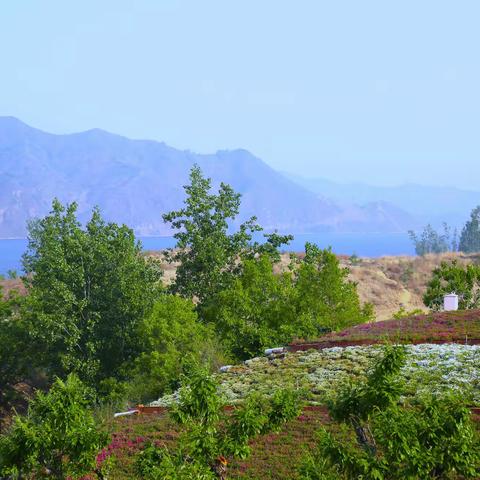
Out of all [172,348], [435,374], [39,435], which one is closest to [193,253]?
[172,348]

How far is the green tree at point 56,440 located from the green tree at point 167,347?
1453 cm

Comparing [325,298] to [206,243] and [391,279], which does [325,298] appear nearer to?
[206,243]

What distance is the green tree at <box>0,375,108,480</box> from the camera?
12.4m

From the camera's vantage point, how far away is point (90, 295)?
1400 inches

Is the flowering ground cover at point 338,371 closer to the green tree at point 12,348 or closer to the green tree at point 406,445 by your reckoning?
the green tree at point 406,445

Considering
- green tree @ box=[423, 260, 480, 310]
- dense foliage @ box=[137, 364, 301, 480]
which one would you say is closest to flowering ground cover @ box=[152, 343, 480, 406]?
dense foliage @ box=[137, 364, 301, 480]

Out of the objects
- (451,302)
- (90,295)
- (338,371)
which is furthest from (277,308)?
(338,371)

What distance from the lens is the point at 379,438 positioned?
1116 centimetres

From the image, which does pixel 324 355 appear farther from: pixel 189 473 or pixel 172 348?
pixel 189 473

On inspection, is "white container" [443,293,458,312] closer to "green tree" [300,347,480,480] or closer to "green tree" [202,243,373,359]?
"green tree" [202,243,373,359]

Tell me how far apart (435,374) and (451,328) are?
8013 mm

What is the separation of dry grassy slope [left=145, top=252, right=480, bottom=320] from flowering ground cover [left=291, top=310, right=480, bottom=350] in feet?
127

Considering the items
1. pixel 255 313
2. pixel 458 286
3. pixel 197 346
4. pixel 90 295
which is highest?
pixel 90 295

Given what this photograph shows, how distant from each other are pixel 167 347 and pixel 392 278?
63453 millimetres
